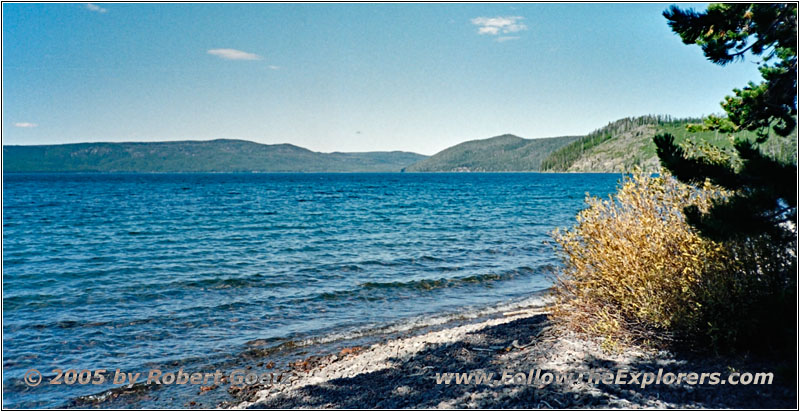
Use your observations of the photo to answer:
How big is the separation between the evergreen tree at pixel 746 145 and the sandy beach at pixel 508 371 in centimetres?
131

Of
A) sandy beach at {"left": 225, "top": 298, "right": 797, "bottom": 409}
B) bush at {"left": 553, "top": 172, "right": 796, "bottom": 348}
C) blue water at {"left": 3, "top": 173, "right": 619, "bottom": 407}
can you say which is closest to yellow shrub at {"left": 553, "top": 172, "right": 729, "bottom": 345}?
bush at {"left": 553, "top": 172, "right": 796, "bottom": 348}

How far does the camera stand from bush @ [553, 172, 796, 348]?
565cm

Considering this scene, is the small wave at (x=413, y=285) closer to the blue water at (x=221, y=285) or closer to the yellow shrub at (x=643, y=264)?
the blue water at (x=221, y=285)

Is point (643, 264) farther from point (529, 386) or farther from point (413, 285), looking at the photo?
point (413, 285)

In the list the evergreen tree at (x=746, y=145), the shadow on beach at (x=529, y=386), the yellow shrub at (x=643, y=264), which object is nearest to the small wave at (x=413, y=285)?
the shadow on beach at (x=529, y=386)

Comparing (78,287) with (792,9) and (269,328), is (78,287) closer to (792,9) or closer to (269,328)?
(269,328)

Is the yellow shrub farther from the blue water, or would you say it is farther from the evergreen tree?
the blue water

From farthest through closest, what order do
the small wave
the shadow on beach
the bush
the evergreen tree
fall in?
1. the small wave
2. the bush
3. the shadow on beach
4. the evergreen tree

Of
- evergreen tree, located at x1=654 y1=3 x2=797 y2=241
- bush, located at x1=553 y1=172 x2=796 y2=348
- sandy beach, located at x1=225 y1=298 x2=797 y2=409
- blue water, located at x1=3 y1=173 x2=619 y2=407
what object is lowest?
blue water, located at x1=3 y1=173 x2=619 y2=407

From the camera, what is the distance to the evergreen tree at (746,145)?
169 inches

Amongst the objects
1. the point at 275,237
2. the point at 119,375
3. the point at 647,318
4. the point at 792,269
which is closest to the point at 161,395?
the point at 119,375

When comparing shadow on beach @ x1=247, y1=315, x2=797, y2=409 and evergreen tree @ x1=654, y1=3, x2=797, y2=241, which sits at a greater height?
evergreen tree @ x1=654, y1=3, x2=797, y2=241

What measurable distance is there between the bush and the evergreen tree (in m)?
0.77

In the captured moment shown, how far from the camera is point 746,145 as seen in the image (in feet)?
15.3
